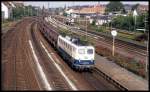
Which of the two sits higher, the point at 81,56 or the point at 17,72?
the point at 81,56

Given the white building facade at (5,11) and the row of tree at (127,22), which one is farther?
the white building facade at (5,11)

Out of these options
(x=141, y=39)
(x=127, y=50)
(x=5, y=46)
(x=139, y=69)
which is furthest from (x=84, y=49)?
(x=141, y=39)

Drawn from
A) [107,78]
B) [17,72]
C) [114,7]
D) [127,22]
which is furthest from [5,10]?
[107,78]

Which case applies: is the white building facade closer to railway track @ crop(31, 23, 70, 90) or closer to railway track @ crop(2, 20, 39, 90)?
railway track @ crop(2, 20, 39, 90)

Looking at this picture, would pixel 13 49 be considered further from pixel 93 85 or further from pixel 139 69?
pixel 93 85

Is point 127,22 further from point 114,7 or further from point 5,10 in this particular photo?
point 114,7

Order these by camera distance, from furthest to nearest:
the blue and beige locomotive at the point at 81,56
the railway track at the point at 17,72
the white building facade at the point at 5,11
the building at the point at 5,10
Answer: the building at the point at 5,10 → the white building facade at the point at 5,11 → the blue and beige locomotive at the point at 81,56 → the railway track at the point at 17,72

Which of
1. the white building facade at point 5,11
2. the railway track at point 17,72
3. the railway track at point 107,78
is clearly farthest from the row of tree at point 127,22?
the railway track at point 107,78

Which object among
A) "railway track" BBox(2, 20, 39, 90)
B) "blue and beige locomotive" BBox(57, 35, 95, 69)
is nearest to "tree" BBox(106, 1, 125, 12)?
"railway track" BBox(2, 20, 39, 90)

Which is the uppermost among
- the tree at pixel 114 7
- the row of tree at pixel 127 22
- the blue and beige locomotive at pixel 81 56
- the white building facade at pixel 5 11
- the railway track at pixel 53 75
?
the tree at pixel 114 7

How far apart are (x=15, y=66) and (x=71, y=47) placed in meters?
6.10

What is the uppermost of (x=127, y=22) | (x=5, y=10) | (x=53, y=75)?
(x=5, y=10)

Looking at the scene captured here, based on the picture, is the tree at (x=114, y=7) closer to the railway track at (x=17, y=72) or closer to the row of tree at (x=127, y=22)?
the row of tree at (x=127, y=22)

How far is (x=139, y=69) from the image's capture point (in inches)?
1483
